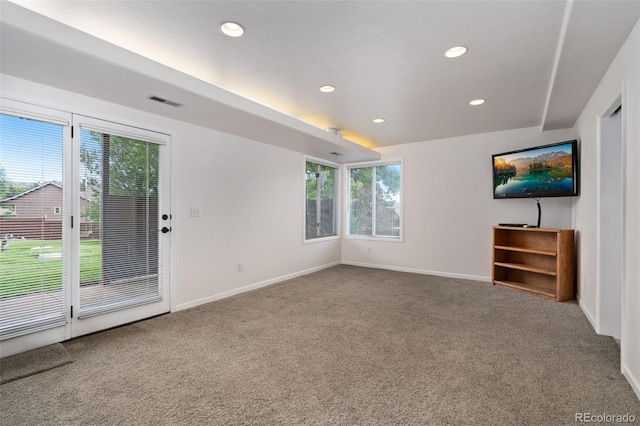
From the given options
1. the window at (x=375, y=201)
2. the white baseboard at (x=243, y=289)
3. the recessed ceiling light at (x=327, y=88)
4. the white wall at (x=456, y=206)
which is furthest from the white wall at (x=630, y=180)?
the white baseboard at (x=243, y=289)

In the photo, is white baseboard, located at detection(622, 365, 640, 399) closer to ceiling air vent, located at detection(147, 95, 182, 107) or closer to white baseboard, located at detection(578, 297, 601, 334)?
white baseboard, located at detection(578, 297, 601, 334)

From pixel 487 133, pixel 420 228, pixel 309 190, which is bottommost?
pixel 420 228

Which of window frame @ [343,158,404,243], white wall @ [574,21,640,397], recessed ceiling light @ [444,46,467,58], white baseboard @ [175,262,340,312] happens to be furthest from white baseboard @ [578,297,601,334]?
white baseboard @ [175,262,340,312]

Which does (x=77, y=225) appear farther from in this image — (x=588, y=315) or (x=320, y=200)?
(x=588, y=315)

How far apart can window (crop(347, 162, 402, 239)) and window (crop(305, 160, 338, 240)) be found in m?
0.38

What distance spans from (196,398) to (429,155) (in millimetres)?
4963

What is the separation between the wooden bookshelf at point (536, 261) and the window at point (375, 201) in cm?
172

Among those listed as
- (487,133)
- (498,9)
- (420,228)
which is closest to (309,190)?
(420,228)

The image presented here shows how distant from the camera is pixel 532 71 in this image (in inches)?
110

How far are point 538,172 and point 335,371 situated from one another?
389 centimetres

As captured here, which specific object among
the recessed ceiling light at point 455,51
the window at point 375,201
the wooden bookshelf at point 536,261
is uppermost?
the recessed ceiling light at point 455,51

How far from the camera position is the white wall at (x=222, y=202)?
306 cm

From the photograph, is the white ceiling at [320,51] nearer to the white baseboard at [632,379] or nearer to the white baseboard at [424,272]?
the white baseboard at [632,379]

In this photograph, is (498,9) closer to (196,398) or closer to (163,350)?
(196,398)
